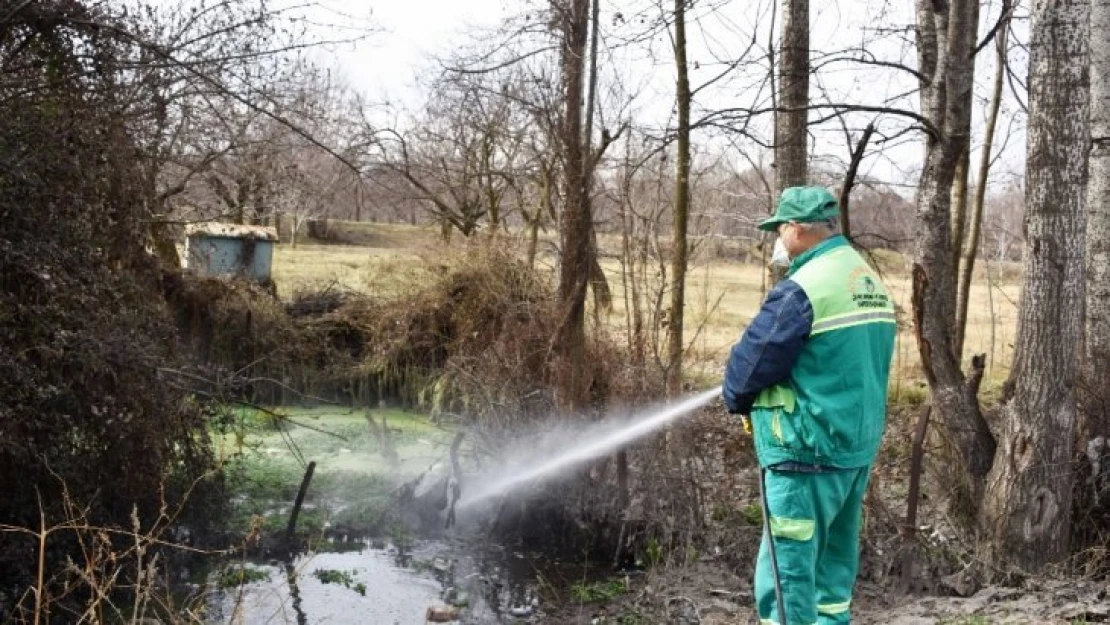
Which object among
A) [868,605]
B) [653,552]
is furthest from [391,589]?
[868,605]

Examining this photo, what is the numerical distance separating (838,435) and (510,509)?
23.2ft

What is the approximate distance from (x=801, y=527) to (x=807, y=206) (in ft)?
4.93

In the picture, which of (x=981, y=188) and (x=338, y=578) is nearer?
(x=338, y=578)

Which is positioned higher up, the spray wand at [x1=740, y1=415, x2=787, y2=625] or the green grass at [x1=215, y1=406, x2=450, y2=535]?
the spray wand at [x1=740, y1=415, x2=787, y2=625]

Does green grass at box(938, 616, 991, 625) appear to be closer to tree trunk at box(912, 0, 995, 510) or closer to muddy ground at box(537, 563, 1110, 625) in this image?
muddy ground at box(537, 563, 1110, 625)

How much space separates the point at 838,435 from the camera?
484 cm

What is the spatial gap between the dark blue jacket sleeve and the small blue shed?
14012 mm

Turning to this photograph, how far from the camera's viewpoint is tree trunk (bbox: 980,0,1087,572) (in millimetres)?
7305

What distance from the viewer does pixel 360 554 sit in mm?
10727

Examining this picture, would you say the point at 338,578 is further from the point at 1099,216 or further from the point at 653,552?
the point at 1099,216

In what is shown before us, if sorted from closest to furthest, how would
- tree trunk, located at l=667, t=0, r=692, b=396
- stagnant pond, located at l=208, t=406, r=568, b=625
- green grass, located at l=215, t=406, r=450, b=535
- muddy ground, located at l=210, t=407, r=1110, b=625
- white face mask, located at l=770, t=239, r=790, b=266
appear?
white face mask, located at l=770, t=239, r=790, b=266 → muddy ground, located at l=210, t=407, r=1110, b=625 → stagnant pond, located at l=208, t=406, r=568, b=625 → green grass, located at l=215, t=406, r=450, b=535 → tree trunk, located at l=667, t=0, r=692, b=396

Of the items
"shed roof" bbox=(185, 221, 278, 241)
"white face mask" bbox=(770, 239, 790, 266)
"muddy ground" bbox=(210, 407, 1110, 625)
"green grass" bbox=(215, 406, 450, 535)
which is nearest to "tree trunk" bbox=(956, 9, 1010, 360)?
"muddy ground" bbox=(210, 407, 1110, 625)

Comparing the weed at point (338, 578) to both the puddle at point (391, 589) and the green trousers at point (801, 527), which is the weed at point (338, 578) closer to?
the puddle at point (391, 589)

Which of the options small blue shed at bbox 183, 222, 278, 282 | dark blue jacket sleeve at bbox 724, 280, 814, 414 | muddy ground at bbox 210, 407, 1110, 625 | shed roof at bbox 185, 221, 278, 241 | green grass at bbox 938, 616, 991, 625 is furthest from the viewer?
small blue shed at bbox 183, 222, 278, 282
